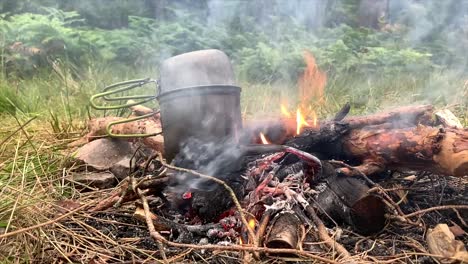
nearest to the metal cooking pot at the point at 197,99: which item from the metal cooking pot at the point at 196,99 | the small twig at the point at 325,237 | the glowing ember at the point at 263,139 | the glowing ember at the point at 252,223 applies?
the metal cooking pot at the point at 196,99

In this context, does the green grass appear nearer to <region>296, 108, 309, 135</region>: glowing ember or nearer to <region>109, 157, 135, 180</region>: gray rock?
<region>109, 157, 135, 180</region>: gray rock

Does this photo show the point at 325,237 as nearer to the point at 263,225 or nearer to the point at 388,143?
the point at 263,225

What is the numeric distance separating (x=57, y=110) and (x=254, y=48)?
3722 mm

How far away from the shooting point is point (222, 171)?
86.8 inches

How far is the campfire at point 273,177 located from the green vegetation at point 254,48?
1.80 metres

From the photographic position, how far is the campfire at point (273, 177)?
1.87 m

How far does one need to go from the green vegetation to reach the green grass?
3 cm

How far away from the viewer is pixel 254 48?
694 centimetres

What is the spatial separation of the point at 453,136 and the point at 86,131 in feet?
8.05

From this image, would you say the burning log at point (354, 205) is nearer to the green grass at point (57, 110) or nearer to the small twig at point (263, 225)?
the small twig at point (263, 225)

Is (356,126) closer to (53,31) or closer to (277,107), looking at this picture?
(277,107)

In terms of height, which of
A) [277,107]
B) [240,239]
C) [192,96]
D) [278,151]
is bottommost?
[277,107]

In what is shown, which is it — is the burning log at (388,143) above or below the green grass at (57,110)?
above

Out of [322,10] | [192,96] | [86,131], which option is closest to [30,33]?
[86,131]
